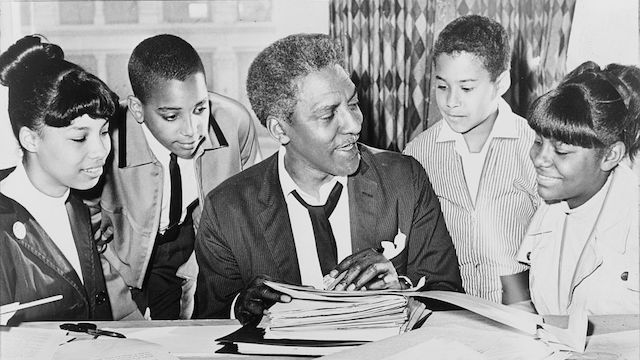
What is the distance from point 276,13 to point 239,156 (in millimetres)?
382

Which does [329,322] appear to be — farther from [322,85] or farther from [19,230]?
[19,230]

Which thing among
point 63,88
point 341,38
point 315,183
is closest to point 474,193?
point 315,183

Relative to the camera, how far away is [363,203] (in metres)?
1.74

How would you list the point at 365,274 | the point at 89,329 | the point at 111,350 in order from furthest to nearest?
1. the point at 365,274
2. the point at 89,329
3. the point at 111,350

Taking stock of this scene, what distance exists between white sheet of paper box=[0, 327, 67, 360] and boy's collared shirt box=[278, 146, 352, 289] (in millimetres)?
596

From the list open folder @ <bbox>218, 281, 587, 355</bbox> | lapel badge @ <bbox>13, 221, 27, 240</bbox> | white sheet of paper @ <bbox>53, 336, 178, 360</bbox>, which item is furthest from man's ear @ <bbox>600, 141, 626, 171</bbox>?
lapel badge @ <bbox>13, 221, 27, 240</bbox>

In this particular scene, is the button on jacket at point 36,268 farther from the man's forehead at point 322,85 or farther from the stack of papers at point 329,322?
the man's forehead at point 322,85

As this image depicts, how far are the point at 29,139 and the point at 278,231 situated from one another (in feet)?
2.17

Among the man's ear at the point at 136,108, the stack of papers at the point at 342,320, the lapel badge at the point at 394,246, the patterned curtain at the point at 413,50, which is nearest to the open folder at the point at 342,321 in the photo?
the stack of papers at the point at 342,320

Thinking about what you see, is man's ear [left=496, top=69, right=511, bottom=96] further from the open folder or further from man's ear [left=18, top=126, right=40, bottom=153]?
man's ear [left=18, top=126, right=40, bottom=153]

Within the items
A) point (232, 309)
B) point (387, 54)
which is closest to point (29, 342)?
point (232, 309)

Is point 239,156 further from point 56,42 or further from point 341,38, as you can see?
point 56,42

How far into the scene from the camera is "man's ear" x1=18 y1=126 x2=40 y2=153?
1.66 meters

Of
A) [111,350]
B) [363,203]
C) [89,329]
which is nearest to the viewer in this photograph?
[111,350]
